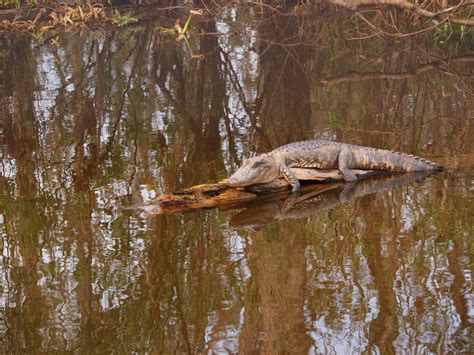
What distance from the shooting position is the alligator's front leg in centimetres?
631

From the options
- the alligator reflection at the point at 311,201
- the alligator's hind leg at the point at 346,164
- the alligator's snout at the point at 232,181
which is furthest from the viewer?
the alligator's hind leg at the point at 346,164

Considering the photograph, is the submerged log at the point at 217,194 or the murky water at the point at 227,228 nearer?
the murky water at the point at 227,228

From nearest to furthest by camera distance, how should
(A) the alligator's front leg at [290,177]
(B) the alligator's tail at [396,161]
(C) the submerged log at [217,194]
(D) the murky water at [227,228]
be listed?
(D) the murky water at [227,228], (C) the submerged log at [217,194], (A) the alligator's front leg at [290,177], (B) the alligator's tail at [396,161]

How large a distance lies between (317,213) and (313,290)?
134cm

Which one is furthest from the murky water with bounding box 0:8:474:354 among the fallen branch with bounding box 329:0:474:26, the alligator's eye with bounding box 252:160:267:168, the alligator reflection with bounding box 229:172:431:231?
the fallen branch with bounding box 329:0:474:26

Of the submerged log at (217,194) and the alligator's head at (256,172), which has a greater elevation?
the alligator's head at (256,172)

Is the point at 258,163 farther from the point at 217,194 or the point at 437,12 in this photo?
the point at 437,12

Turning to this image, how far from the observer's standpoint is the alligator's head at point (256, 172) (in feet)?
20.0

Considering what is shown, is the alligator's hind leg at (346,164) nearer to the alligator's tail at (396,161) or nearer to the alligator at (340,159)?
the alligator at (340,159)

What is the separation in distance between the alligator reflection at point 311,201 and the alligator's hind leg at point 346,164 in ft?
0.22

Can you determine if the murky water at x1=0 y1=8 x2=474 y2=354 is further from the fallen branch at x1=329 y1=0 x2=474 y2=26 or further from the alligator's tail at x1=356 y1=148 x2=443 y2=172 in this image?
the fallen branch at x1=329 y1=0 x2=474 y2=26

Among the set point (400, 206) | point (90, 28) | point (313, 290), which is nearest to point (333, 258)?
point (313, 290)

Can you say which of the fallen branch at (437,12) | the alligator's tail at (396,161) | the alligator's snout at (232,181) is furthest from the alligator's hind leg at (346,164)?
the fallen branch at (437,12)

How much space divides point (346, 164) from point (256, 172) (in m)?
0.81
